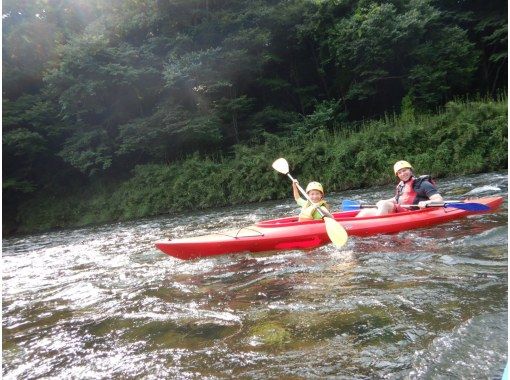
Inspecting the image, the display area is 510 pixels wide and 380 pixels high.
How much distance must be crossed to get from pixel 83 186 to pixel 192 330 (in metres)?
13.6

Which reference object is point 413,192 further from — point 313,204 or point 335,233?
point 335,233

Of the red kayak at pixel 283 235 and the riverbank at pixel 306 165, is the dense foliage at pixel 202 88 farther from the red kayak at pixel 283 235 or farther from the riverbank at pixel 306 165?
the red kayak at pixel 283 235

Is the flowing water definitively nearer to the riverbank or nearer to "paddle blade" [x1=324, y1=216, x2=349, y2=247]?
"paddle blade" [x1=324, y1=216, x2=349, y2=247]

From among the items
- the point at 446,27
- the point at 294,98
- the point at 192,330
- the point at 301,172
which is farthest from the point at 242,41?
the point at 192,330

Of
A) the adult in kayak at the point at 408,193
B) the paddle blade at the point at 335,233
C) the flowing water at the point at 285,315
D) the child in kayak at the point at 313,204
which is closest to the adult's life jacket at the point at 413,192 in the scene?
the adult in kayak at the point at 408,193

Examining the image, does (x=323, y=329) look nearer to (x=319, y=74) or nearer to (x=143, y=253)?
(x=143, y=253)

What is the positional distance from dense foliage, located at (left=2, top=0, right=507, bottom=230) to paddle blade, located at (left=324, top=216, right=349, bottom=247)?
713 cm

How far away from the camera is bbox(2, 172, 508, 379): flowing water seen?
6.13ft

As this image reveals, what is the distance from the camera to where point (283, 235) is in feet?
14.3

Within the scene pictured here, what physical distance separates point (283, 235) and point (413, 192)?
1903mm

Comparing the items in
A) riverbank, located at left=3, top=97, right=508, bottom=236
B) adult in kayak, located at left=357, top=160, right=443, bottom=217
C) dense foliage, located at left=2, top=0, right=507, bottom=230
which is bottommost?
adult in kayak, located at left=357, top=160, right=443, bottom=217

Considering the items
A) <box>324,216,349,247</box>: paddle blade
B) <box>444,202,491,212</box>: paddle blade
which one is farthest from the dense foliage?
<box>324,216,349,247</box>: paddle blade

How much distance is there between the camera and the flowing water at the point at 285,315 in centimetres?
187

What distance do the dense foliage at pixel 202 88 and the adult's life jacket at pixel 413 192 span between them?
20.1 ft
